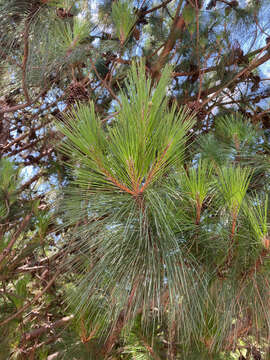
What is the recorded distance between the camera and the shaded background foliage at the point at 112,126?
91 centimetres

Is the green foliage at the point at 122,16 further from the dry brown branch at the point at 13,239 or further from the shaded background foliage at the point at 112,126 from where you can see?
the dry brown branch at the point at 13,239

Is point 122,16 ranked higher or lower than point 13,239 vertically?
higher

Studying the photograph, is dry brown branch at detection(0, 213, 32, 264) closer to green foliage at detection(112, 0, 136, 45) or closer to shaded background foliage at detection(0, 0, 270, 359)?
shaded background foliage at detection(0, 0, 270, 359)

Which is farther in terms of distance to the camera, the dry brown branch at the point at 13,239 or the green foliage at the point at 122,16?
the green foliage at the point at 122,16

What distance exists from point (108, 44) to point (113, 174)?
1.15 metres

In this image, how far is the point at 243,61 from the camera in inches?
68.6

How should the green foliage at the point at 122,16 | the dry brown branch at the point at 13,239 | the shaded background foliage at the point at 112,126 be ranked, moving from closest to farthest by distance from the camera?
the shaded background foliage at the point at 112,126 → the dry brown branch at the point at 13,239 → the green foliage at the point at 122,16

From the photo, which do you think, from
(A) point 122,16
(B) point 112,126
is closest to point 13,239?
(B) point 112,126

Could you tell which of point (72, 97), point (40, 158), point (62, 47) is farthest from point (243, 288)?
point (40, 158)

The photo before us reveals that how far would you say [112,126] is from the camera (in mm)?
1381

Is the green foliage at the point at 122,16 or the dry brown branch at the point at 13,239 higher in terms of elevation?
the green foliage at the point at 122,16

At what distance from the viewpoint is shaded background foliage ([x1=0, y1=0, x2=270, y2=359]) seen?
91cm

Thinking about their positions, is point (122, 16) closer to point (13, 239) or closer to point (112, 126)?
→ point (112, 126)

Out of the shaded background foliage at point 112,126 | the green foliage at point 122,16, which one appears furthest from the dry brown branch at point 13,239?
the green foliage at point 122,16
